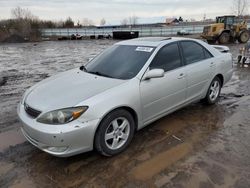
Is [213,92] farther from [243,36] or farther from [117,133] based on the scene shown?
[243,36]

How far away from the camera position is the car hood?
10.1 feet

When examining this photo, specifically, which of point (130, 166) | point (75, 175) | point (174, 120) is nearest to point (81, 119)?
point (75, 175)

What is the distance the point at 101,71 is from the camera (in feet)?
13.2

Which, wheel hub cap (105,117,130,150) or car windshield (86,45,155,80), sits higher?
car windshield (86,45,155,80)

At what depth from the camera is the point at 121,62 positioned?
4.04m

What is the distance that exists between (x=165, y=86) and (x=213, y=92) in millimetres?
1880

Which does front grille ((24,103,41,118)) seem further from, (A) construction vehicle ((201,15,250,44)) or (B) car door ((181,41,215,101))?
(A) construction vehicle ((201,15,250,44))

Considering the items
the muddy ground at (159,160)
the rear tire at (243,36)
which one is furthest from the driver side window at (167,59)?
the rear tire at (243,36)

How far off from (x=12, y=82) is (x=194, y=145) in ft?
23.6

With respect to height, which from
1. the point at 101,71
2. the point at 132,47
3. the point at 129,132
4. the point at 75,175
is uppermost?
the point at 132,47

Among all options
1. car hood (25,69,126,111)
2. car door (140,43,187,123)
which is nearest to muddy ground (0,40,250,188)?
car door (140,43,187,123)

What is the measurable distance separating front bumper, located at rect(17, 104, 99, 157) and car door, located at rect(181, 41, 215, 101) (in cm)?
225

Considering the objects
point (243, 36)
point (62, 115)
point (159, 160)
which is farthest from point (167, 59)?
point (243, 36)

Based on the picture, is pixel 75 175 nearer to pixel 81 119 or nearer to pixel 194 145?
pixel 81 119
